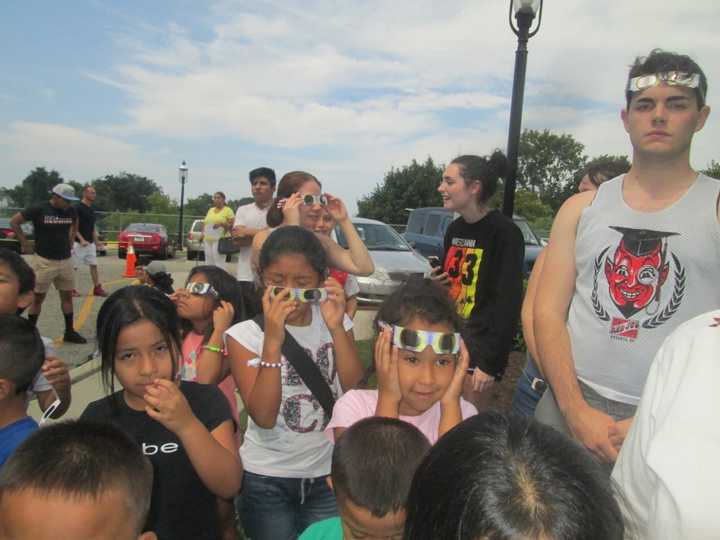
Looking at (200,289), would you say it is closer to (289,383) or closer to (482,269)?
(289,383)

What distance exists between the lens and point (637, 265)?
191 cm

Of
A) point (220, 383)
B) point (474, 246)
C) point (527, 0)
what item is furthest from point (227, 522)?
point (527, 0)

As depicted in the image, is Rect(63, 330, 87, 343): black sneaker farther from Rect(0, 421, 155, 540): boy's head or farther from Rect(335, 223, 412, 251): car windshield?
Rect(0, 421, 155, 540): boy's head

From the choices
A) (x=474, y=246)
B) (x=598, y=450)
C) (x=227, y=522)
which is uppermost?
(x=474, y=246)

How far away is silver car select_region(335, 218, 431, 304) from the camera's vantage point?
9297 mm

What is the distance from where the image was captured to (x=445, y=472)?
0.92 meters

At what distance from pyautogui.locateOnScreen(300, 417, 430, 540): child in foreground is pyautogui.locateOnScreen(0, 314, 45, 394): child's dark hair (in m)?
1.42

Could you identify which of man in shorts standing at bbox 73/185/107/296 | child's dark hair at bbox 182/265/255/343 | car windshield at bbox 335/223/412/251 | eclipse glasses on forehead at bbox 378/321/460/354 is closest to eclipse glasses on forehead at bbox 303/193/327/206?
child's dark hair at bbox 182/265/255/343

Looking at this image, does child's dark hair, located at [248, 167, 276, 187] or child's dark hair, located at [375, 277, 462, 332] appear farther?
child's dark hair, located at [248, 167, 276, 187]

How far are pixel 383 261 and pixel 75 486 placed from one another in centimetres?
842

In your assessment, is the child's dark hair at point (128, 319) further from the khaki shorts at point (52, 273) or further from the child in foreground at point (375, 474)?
the khaki shorts at point (52, 273)

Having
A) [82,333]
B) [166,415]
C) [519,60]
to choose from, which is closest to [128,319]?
[166,415]

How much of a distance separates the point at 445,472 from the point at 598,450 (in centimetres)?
116

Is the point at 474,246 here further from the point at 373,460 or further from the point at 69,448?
the point at 69,448
